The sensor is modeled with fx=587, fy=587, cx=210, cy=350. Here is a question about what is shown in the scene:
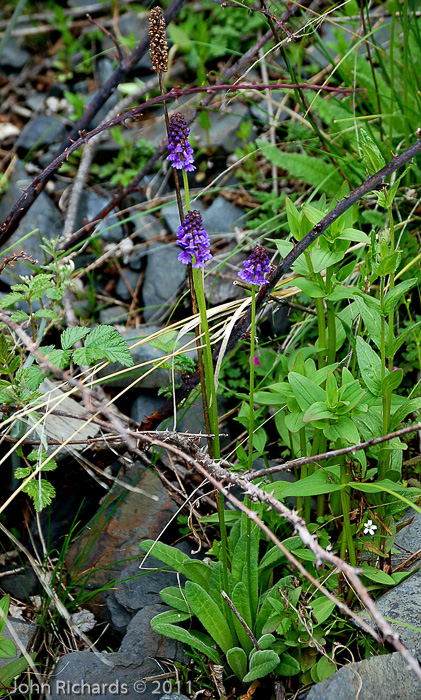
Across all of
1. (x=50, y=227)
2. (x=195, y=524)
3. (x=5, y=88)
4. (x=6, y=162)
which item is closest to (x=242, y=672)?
(x=195, y=524)

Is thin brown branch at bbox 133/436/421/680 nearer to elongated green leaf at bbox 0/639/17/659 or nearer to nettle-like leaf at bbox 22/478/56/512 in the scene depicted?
nettle-like leaf at bbox 22/478/56/512

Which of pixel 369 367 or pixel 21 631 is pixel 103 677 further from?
pixel 369 367

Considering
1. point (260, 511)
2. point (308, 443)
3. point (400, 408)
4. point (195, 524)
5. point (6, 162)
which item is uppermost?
point (6, 162)

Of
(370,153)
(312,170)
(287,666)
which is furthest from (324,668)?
(312,170)

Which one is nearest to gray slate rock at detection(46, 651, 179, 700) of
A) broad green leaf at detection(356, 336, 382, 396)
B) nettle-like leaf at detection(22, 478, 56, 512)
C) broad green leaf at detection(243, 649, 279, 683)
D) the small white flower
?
broad green leaf at detection(243, 649, 279, 683)

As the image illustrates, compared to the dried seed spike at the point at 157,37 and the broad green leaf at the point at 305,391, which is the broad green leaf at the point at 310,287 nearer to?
the broad green leaf at the point at 305,391

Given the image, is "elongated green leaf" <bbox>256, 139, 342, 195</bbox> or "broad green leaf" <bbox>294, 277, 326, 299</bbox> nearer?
"broad green leaf" <bbox>294, 277, 326, 299</bbox>

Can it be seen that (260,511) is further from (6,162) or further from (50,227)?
(6,162)
